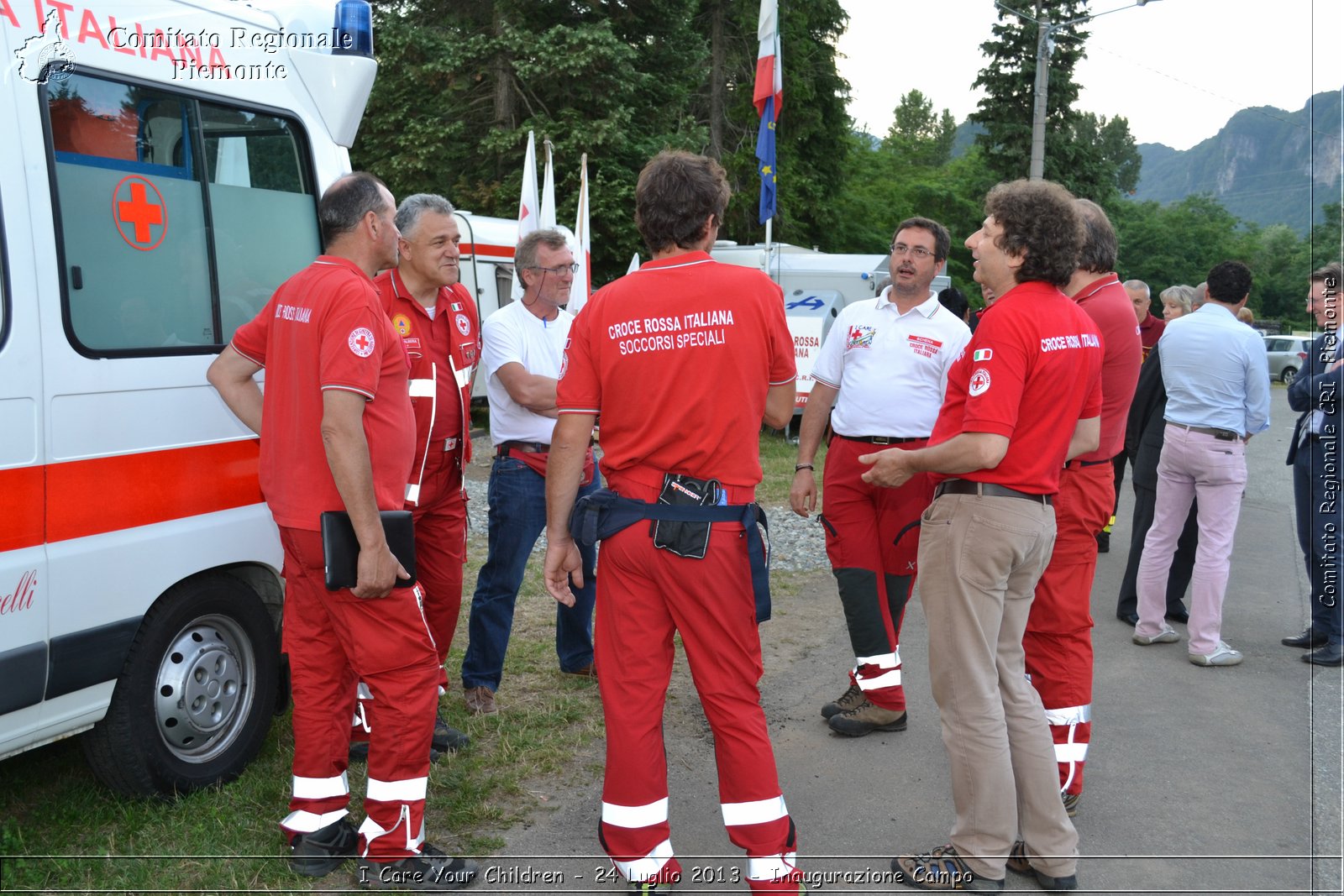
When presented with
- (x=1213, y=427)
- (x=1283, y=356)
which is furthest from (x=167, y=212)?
(x=1283, y=356)

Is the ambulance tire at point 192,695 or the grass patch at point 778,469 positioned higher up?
the ambulance tire at point 192,695

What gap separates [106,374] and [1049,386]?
2960mm

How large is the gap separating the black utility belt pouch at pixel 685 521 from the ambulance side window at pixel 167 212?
181cm

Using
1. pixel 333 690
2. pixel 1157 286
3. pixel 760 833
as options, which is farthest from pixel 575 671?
pixel 1157 286

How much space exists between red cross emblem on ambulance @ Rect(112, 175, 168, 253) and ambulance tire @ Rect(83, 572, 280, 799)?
1.19 meters

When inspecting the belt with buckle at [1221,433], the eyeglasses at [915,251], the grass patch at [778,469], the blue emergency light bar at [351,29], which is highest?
the blue emergency light bar at [351,29]

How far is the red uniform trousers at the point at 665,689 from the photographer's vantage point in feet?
10.1

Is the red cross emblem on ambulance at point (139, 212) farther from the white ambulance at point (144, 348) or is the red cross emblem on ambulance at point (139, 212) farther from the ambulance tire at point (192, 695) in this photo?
the ambulance tire at point (192, 695)

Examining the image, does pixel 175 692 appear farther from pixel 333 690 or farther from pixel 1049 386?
pixel 1049 386

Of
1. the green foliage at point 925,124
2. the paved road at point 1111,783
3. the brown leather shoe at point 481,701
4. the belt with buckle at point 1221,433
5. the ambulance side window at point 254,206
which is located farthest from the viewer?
the green foliage at point 925,124

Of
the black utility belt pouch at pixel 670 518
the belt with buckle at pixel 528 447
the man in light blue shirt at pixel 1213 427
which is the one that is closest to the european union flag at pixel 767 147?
A: the man in light blue shirt at pixel 1213 427

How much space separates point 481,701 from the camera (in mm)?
4742

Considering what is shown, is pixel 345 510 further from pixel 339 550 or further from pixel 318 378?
pixel 318 378

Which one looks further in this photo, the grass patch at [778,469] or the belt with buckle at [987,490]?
the grass patch at [778,469]
